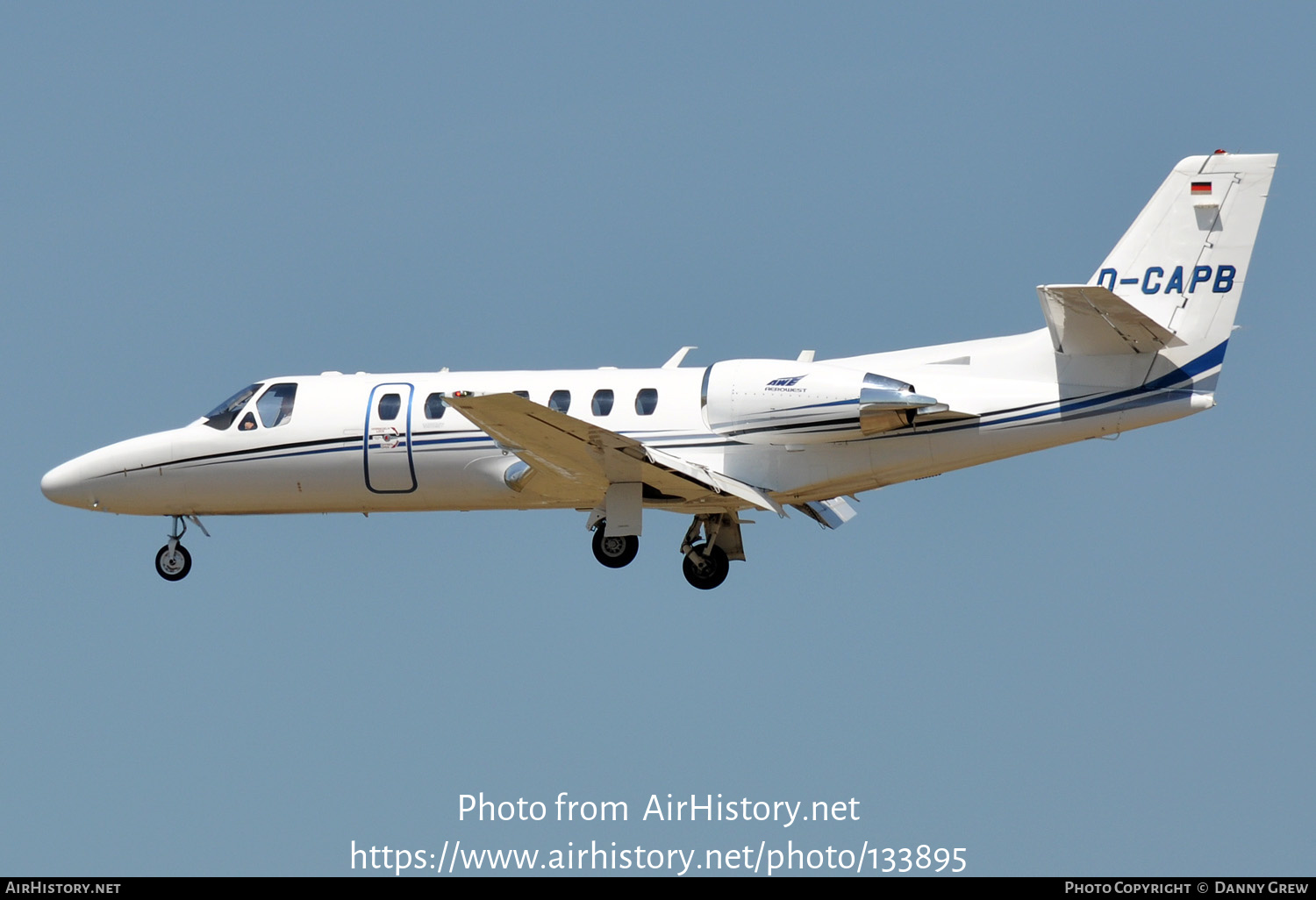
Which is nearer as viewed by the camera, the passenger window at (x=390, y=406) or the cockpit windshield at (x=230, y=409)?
the passenger window at (x=390, y=406)

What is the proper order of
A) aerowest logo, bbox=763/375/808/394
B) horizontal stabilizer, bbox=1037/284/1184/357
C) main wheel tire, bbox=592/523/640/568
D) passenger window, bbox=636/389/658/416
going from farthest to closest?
main wheel tire, bbox=592/523/640/568 < passenger window, bbox=636/389/658/416 < aerowest logo, bbox=763/375/808/394 < horizontal stabilizer, bbox=1037/284/1184/357

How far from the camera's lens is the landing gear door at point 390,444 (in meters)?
22.5

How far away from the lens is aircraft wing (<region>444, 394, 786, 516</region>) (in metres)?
19.3

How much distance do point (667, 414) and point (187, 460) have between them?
6.69 metres

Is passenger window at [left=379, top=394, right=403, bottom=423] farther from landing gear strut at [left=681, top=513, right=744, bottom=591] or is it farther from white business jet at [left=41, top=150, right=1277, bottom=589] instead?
landing gear strut at [left=681, top=513, right=744, bottom=591]

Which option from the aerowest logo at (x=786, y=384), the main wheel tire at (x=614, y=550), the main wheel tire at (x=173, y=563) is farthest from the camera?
the main wheel tire at (x=173, y=563)

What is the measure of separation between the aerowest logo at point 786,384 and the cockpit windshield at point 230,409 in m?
7.26

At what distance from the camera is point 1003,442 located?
20.9m

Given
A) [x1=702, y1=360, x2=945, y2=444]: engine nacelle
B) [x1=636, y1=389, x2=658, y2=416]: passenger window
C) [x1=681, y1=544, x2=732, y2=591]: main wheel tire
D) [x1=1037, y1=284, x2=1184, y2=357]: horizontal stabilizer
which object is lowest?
[x1=681, y1=544, x2=732, y2=591]: main wheel tire

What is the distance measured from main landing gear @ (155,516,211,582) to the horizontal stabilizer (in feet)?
38.4

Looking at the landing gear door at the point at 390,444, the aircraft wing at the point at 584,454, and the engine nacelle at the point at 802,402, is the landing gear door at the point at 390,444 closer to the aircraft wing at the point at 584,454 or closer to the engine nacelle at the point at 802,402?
the aircraft wing at the point at 584,454

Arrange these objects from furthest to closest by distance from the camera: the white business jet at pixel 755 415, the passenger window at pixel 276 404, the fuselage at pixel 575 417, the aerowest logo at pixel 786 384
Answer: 1. the passenger window at pixel 276 404
2. the fuselage at pixel 575 417
3. the aerowest logo at pixel 786 384
4. the white business jet at pixel 755 415

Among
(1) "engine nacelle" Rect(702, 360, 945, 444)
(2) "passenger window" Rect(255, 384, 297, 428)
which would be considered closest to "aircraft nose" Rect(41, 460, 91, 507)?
(2) "passenger window" Rect(255, 384, 297, 428)

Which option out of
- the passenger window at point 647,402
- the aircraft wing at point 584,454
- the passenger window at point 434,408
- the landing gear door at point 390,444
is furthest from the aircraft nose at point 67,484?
the passenger window at point 647,402
